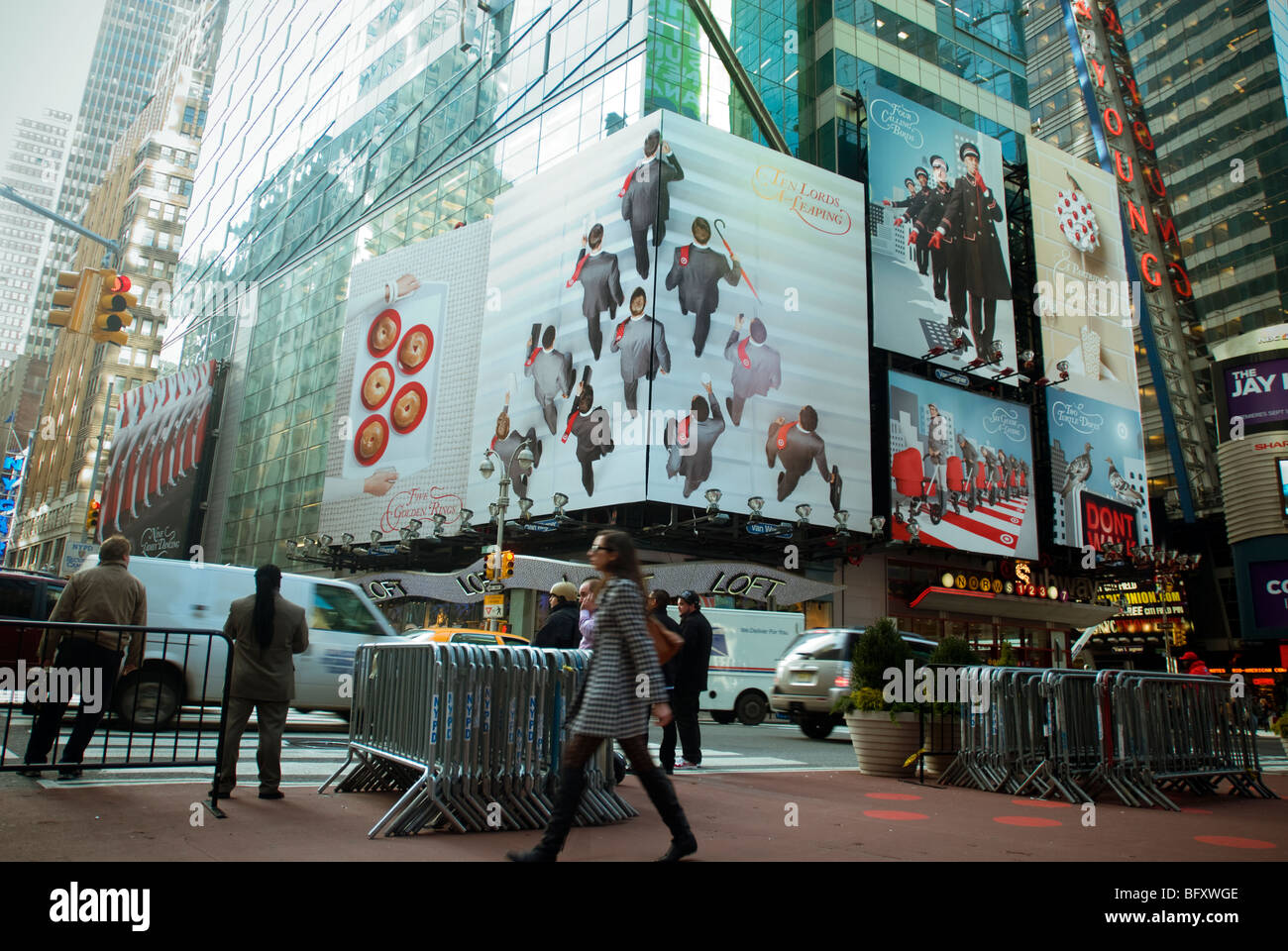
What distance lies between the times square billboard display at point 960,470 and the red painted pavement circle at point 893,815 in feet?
84.7

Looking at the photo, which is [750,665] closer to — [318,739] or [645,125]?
[318,739]

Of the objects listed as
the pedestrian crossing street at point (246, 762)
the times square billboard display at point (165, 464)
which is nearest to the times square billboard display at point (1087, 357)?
the pedestrian crossing street at point (246, 762)

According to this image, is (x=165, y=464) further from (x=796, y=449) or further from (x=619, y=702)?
(x=619, y=702)

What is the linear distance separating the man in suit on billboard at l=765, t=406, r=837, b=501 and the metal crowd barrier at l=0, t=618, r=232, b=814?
2017 cm

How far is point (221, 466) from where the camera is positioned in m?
52.6

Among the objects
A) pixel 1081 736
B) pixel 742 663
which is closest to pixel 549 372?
pixel 742 663

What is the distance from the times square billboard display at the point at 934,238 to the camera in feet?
115

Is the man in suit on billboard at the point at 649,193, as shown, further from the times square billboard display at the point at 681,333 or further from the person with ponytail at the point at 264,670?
the person with ponytail at the point at 264,670

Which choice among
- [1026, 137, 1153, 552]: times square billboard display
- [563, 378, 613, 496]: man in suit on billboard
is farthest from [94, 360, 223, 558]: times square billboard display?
[1026, 137, 1153, 552]: times square billboard display

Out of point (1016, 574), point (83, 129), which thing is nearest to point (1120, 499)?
point (1016, 574)

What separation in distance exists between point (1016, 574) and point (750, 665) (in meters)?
20.7

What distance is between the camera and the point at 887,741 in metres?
9.80

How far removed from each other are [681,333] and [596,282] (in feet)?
11.9
